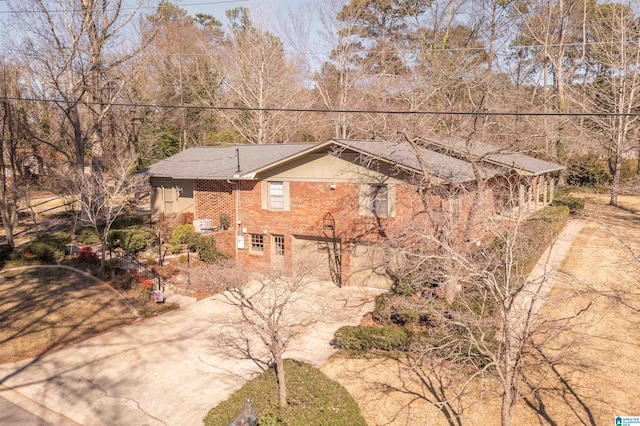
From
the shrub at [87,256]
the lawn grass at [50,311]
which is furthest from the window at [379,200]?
the shrub at [87,256]

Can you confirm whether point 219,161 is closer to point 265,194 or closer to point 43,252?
point 265,194

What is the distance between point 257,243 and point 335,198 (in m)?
4.70

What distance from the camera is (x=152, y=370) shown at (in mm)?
11180

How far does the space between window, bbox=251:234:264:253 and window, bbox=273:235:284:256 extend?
69 centimetres

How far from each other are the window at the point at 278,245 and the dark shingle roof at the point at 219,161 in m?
3.47

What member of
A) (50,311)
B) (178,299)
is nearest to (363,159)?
(178,299)

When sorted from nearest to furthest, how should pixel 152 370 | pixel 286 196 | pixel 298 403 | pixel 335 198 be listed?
pixel 298 403, pixel 152 370, pixel 335 198, pixel 286 196

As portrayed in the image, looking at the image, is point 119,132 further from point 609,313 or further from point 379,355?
point 609,313

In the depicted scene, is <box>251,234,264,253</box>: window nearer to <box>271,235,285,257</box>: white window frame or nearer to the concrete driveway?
<box>271,235,285,257</box>: white window frame

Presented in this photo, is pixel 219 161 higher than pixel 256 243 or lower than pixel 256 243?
higher

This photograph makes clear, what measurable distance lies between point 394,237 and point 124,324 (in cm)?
970

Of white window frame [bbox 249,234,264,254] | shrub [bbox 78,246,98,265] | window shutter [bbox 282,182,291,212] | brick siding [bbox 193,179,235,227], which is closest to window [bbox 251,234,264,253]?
white window frame [bbox 249,234,264,254]

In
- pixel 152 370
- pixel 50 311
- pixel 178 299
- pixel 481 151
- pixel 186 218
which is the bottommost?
pixel 152 370

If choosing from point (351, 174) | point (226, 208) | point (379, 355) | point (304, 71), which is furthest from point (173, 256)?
point (304, 71)
